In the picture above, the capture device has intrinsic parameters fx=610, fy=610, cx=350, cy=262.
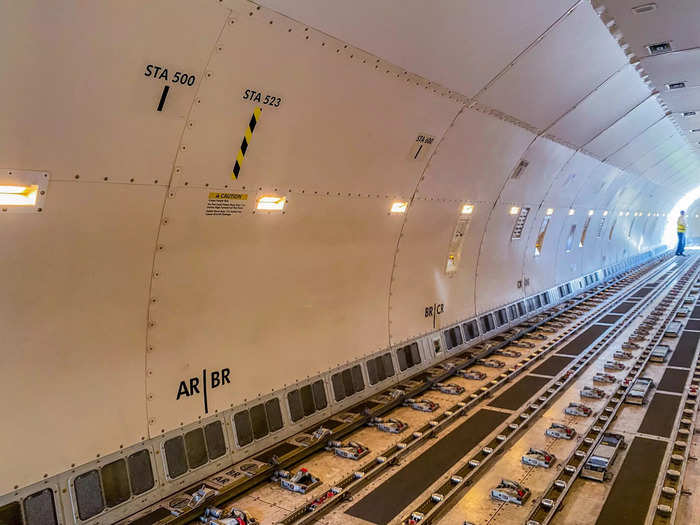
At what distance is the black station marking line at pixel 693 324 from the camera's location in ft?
50.6

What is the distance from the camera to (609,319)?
17.0m

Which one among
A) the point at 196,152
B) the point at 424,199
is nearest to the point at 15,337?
the point at 196,152

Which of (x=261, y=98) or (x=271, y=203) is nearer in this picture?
(x=261, y=98)

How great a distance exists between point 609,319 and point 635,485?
36.5 feet

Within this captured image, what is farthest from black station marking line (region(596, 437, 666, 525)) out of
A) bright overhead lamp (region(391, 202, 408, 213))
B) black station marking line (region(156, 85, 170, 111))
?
black station marking line (region(156, 85, 170, 111))

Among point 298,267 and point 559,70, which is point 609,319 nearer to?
point 559,70

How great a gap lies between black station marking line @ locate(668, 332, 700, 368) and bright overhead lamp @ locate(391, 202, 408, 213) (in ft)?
22.6

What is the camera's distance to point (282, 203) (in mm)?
6605

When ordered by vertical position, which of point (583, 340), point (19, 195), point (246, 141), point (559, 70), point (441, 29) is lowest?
point (583, 340)

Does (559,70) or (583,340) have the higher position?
(559,70)

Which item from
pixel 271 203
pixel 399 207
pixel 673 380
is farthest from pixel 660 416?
pixel 271 203

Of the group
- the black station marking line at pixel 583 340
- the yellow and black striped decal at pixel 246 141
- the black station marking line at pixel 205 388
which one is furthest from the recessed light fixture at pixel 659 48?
the black station marking line at pixel 205 388

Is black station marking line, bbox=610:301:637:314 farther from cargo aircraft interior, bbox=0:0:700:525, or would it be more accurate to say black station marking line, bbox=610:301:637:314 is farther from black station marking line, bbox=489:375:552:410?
black station marking line, bbox=489:375:552:410

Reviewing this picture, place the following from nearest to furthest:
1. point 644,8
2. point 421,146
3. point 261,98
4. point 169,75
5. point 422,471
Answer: point 169,75 → point 261,98 → point 422,471 → point 644,8 → point 421,146
